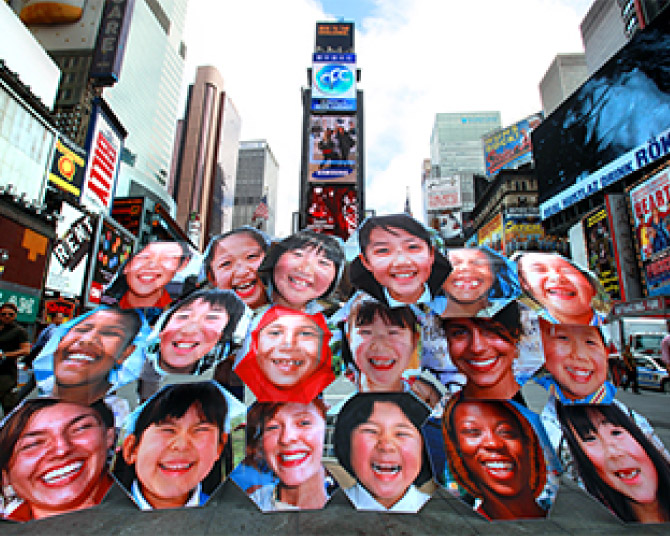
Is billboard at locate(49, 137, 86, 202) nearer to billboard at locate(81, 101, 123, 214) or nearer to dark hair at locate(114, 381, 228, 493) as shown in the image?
billboard at locate(81, 101, 123, 214)

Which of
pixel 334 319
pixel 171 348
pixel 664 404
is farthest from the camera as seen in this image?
pixel 664 404

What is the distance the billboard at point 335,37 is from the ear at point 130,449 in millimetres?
29628

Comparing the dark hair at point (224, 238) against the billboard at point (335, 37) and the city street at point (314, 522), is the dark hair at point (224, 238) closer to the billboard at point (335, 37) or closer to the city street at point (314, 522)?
the city street at point (314, 522)

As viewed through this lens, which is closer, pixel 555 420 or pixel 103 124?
pixel 555 420

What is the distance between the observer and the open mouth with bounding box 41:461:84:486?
6.66 feet

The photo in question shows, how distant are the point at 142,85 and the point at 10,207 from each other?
6093cm

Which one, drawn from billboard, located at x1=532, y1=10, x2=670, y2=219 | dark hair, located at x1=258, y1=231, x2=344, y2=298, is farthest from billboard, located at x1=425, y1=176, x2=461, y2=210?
dark hair, located at x1=258, y1=231, x2=344, y2=298

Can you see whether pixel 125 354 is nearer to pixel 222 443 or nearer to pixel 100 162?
pixel 222 443

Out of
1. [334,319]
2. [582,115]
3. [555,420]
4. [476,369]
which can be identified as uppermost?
[582,115]

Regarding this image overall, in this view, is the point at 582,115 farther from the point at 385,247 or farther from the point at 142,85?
the point at 142,85

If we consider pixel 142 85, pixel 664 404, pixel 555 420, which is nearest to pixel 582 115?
pixel 664 404

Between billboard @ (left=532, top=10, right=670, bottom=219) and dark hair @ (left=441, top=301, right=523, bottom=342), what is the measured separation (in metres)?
21.5

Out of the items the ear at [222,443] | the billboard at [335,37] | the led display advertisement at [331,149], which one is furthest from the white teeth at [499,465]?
the billboard at [335,37]

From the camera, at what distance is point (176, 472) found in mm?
2082
